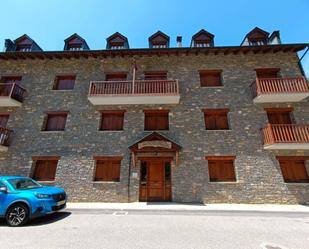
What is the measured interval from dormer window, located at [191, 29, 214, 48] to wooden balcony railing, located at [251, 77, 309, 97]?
5.07 metres

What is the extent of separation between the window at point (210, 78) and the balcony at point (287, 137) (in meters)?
4.57

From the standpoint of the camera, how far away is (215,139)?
1013cm

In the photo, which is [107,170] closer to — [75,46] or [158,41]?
[75,46]

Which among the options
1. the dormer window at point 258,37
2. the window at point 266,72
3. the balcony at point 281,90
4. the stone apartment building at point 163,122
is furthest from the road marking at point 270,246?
the dormer window at point 258,37

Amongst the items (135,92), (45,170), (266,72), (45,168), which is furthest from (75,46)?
(266,72)

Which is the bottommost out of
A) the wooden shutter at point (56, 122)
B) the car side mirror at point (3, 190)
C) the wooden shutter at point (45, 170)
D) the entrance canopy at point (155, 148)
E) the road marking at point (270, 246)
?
the road marking at point (270, 246)

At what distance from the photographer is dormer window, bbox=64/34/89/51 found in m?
A: 13.1

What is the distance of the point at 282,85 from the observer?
398 inches

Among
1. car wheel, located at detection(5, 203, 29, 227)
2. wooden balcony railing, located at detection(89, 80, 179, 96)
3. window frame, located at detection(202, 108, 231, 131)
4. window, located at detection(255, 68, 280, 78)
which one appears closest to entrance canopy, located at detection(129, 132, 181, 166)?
window frame, located at detection(202, 108, 231, 131)

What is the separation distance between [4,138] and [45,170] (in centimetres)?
336

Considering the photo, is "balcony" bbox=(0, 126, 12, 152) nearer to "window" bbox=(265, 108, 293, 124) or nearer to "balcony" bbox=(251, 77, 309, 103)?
"balcony" bbox=(251, 77, 309, 103)

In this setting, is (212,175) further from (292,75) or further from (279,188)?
(292,75)

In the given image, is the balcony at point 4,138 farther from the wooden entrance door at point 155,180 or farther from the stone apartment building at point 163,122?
the wooden entrance door at point 155,180

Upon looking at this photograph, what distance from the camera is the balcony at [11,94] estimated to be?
34.9 ft
